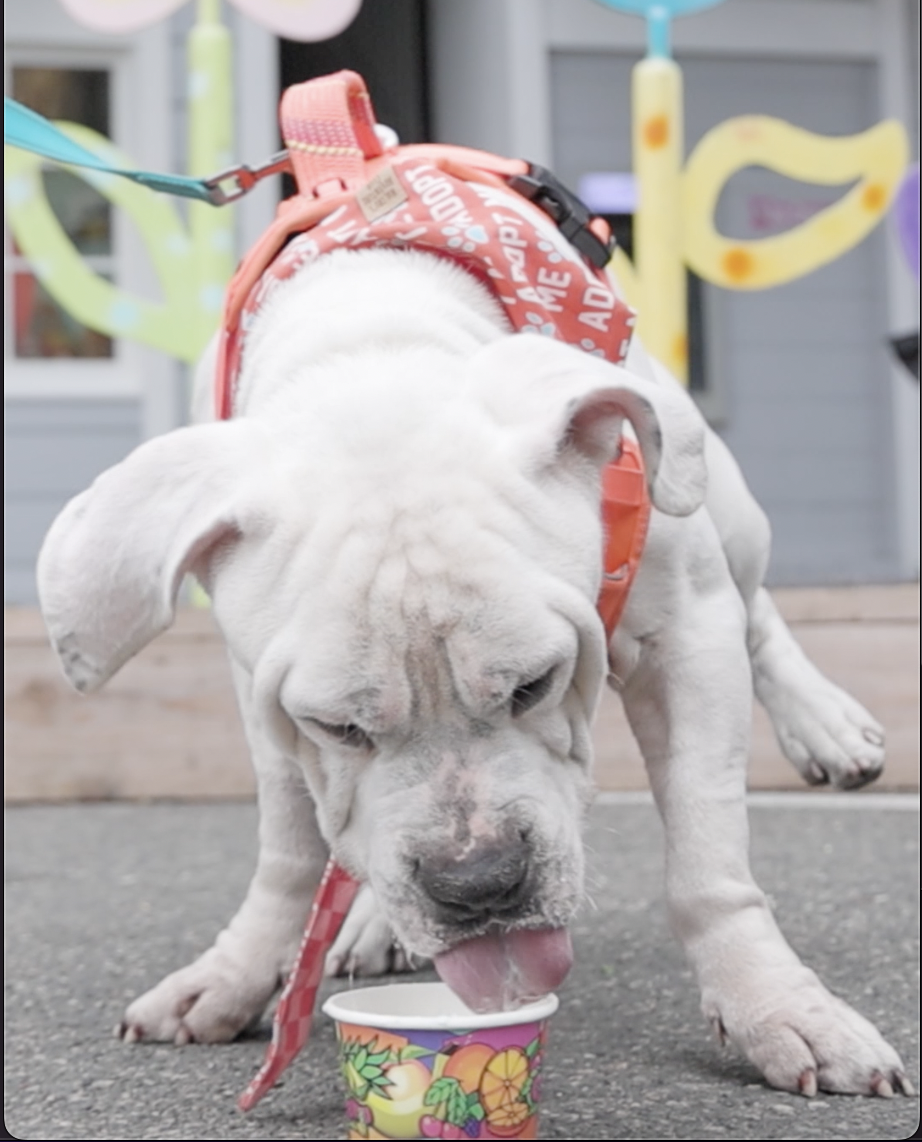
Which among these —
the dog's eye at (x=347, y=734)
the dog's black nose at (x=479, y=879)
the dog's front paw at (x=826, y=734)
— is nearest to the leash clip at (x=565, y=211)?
the dog's front paw at (x=826, y=734)

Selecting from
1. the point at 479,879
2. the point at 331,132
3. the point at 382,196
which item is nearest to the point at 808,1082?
the point at 479,879

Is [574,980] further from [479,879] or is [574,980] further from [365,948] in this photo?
[479,879]

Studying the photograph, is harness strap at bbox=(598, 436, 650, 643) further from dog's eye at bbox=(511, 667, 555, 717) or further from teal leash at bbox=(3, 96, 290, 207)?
teal leash at bbox=(3, 96, 290, 207)

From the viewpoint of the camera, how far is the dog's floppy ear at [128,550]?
1786mm

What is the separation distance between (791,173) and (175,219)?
6.34ft

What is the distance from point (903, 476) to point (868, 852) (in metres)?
4.39

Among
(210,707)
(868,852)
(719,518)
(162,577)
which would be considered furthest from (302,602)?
(210,707)

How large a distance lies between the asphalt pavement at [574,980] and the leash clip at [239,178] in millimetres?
1125

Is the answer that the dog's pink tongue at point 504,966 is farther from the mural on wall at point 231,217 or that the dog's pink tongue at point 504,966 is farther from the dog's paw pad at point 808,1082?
the mural on wall at point 231,217

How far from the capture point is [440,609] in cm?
168

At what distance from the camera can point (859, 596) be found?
15.1 feet

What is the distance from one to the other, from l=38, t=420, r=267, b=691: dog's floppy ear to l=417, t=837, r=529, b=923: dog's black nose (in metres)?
0.37

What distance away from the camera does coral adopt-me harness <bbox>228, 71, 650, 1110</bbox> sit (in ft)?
6.73

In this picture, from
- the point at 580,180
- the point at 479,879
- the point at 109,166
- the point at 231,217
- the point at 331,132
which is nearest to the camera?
the point at 479,879
